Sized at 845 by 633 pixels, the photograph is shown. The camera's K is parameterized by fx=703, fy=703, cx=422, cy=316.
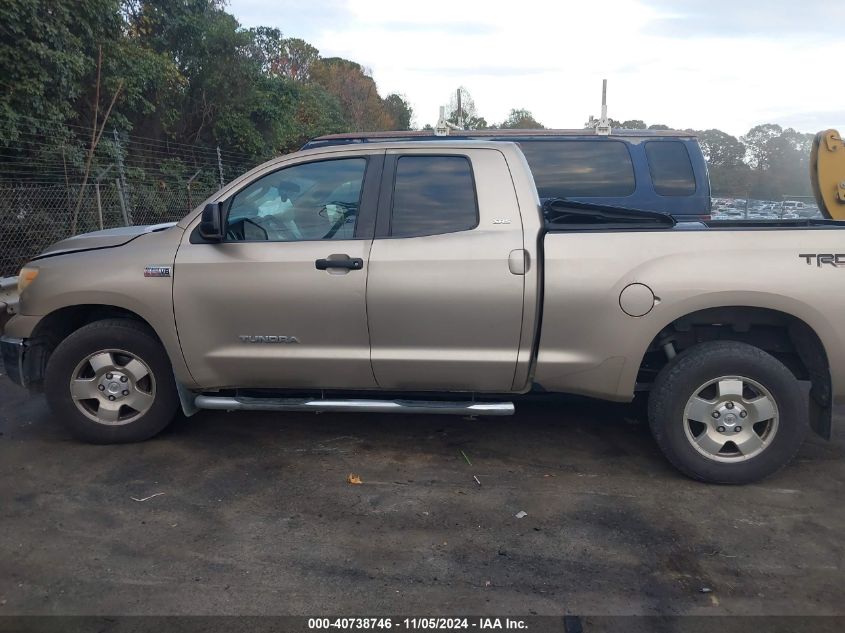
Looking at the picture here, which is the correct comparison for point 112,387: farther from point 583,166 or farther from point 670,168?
point 670,168

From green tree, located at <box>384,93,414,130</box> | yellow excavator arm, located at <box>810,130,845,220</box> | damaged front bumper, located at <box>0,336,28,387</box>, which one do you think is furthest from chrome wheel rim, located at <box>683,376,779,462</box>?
green tree, located at <box>384,93,414,130</box>

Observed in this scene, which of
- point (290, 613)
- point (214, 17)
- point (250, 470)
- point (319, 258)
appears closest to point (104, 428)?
point (250, 470)

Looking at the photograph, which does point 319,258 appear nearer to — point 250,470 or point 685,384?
point 250,470

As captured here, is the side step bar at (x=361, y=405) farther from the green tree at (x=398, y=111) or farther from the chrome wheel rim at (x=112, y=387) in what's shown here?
the green tree at (x=398, y=111)

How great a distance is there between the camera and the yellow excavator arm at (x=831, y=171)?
345 inches

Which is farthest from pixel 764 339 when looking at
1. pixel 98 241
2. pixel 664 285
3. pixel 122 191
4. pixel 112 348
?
pixel 122 191

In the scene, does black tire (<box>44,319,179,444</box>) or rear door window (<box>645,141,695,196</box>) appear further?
rear door window (<box>645,141,695,196</box>)

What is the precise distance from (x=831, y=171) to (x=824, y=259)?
5.96 meters

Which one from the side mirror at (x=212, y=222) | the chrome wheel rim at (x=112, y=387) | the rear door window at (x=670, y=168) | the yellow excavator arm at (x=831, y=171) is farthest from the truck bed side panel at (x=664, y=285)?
the yellow excavator arm at (x=831, y=171)

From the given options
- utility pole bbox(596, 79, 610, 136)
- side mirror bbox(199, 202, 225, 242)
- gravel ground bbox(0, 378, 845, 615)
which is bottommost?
gravel ground bbox(0, 378, 845, 615)

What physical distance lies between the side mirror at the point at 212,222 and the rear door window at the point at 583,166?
509 centimetres

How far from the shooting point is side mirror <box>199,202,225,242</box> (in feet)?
13.9

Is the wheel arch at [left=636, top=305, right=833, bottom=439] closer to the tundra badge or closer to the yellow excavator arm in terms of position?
the tundra badge

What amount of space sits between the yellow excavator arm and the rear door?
6.44m
